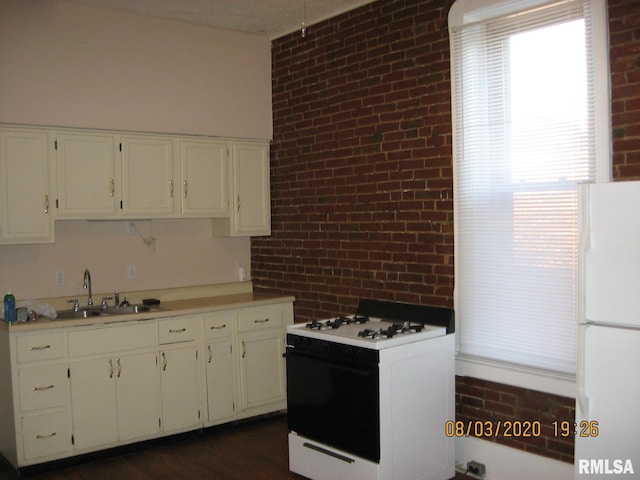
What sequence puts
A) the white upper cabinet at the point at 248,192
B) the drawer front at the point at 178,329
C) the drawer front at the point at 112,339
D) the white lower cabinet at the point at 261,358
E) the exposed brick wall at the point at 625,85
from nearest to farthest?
1. the exposed brick wall at the point at 625,85
2. the drawer front at the point at 112,339
3. the drawer front at the point at 178,329
4. the white lower cabinet at the point at 261,358
5. the white upper cabinet at the point at 248,192

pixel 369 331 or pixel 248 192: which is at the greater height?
pixel 248 192

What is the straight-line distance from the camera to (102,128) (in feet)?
14.8

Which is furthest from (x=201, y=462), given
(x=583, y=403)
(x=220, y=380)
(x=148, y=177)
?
(x=583, y=403)

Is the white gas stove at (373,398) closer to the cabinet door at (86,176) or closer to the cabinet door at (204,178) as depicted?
the cabinet door at (204,178)

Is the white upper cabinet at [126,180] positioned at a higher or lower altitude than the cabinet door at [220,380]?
higher

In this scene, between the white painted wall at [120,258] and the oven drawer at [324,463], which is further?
the white painted wall at [120,258]

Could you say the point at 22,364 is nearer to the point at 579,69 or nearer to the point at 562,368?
the point at 562,368

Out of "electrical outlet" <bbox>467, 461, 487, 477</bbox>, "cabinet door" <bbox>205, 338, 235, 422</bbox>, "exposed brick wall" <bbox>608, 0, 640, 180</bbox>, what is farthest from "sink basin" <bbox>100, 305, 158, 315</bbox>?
"exposed brick wall" <bbox>608, 0, 640, 180</bbox>

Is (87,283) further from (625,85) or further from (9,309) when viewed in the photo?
(625,85)

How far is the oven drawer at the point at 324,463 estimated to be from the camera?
3.52 meters

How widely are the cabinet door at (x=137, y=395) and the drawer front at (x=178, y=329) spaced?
146mm

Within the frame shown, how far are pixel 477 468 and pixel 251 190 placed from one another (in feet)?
8.78

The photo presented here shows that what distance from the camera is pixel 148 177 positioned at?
4.72m

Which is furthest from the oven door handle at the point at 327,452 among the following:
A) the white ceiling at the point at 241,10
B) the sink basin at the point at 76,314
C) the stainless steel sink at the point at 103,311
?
the white ceiling at the point at 241,10
